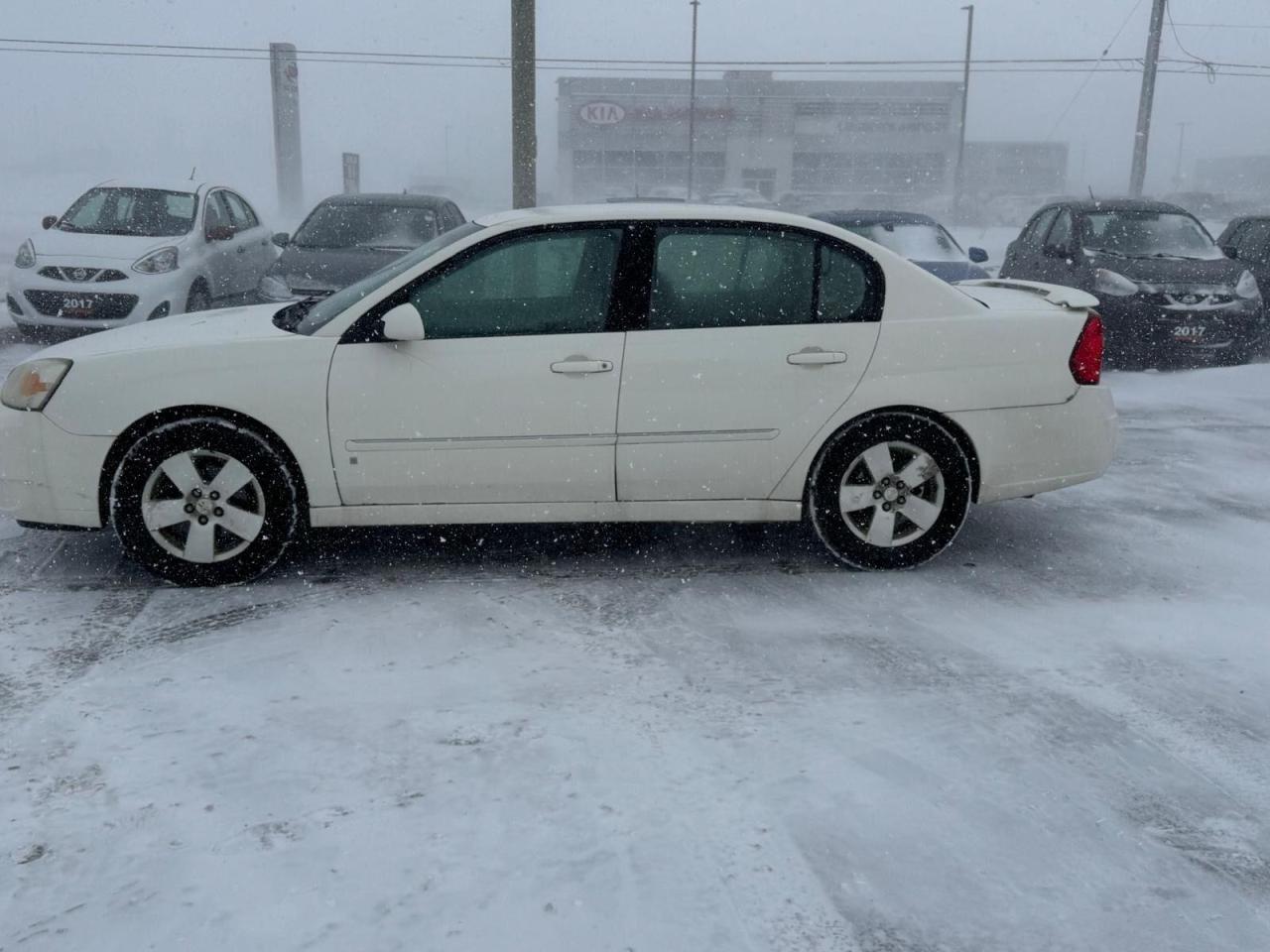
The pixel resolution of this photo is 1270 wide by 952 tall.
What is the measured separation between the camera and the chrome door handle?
5039 millimetres

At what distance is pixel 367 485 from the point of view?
4922mm

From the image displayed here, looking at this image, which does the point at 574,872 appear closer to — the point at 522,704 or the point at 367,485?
the point at 522,704

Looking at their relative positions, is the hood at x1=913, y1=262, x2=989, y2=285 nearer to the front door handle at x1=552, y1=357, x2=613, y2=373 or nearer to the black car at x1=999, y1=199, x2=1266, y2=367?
the black car at x1=999, y1=199, x2=1266, y2=367

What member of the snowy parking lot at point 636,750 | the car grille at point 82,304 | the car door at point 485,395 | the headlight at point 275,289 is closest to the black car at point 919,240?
the headlight at point 275,289

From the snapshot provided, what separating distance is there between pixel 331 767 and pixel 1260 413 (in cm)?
839

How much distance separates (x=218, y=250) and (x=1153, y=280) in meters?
9.26

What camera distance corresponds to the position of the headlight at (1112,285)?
1191cm

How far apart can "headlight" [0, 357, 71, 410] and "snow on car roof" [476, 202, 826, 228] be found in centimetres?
180

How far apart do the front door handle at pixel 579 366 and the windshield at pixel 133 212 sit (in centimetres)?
881

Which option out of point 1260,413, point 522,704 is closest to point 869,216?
point 1260,413

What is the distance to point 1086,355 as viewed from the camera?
5.32m

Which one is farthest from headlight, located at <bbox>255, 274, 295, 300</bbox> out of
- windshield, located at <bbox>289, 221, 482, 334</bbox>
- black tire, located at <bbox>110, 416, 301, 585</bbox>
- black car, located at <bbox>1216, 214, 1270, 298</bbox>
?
black car, located at <bbox>1216, 214, 1270, 298</bbox>

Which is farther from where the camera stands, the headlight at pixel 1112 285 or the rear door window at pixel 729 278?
the headlight at pixel 1112 285

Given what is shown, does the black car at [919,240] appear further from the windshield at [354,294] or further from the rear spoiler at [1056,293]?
the windshield at [354,294]
